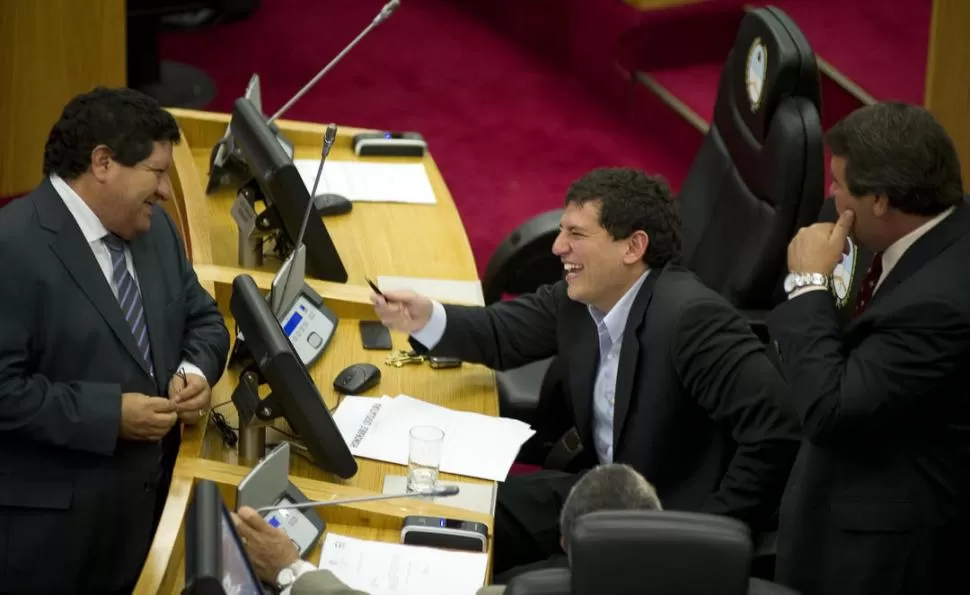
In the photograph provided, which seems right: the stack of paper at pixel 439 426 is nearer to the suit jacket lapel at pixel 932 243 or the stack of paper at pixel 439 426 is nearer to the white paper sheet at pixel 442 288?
the white paper sheet at pixel 442 288

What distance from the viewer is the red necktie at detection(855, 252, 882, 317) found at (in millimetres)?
2391

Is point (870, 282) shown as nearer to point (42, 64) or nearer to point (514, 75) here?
point (42, 64)

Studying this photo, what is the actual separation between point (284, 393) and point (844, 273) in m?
1.02

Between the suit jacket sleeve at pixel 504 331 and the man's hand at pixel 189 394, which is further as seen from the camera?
the suit jacket sleeve at pixel 504 331

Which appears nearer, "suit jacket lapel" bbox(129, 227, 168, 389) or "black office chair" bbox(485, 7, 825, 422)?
"suit jacket lapel" bbox(129, 227, 168, 389)

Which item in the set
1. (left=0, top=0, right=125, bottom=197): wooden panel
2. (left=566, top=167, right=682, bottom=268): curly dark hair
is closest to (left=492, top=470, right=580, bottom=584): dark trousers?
(left=566, top=167, right=682, bottom=268): curly dark hair

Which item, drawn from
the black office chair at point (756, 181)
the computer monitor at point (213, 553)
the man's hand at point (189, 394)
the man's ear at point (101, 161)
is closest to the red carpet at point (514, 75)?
the black office chair at point (756, 181)

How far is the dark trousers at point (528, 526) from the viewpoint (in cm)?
288

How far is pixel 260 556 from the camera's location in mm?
2191

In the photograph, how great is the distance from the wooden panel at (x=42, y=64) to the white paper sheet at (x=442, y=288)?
1.65 metres

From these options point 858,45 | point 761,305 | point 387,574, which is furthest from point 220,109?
point 387,574

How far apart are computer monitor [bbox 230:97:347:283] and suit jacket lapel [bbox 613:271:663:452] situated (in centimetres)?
74

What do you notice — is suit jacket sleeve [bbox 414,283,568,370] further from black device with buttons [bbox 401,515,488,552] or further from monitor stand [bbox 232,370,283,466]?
black device with buttons [bbox 401,515,488,552]

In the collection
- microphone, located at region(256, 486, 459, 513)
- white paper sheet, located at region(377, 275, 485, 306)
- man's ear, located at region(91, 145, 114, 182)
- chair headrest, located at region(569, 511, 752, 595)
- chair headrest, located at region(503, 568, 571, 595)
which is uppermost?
man's ear, located at region(91, 145, 114, 182)
